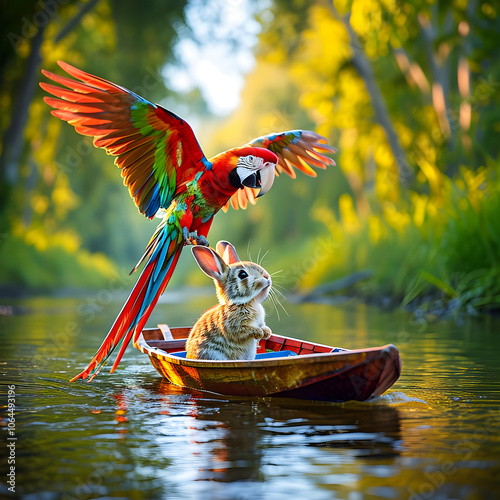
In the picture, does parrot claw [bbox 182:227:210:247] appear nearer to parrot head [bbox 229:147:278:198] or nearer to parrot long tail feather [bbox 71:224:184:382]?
parrot long tail feather [bbox 71:224:184:382]

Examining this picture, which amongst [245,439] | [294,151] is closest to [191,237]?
[294,151]

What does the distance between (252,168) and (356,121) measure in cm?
1053

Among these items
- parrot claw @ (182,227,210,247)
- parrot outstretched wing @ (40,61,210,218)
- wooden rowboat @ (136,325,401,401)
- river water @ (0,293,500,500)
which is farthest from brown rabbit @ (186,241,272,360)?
parrot outstretched wing @ (40,61,210,218)

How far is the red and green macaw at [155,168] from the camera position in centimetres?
469

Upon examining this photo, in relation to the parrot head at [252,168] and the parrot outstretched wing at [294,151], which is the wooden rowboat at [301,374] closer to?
the parrot head at [252,168]

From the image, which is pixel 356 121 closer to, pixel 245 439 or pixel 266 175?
pixel 266 175

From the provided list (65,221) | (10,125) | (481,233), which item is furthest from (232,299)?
(65,221)

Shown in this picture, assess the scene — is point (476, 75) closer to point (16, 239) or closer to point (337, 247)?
point (337, 247)

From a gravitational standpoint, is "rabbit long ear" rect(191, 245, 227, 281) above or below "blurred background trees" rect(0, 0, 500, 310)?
below

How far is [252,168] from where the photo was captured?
5.06 metres

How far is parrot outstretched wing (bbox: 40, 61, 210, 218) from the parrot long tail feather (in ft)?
1.86

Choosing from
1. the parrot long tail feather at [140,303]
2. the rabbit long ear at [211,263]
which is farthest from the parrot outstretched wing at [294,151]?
the rabbit long ear at [211,263]

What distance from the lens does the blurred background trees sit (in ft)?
33.6

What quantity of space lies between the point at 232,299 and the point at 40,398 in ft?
4.42
